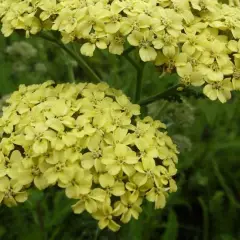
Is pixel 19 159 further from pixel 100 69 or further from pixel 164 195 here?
pixel 100 69

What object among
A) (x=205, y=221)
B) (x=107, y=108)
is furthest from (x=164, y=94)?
(x=205, y=221)

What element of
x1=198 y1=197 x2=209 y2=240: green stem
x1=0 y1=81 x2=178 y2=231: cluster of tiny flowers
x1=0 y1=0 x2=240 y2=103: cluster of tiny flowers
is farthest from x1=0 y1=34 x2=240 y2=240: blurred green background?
x1=0 y1=81 x2=178 y2=231: cluster of tiny flowers

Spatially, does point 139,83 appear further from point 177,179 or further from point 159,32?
point 177,179

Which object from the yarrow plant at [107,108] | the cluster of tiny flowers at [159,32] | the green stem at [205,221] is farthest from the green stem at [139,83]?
the green stem at [205,221]

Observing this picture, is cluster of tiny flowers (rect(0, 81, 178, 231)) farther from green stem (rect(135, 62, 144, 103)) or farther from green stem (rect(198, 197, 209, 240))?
green stem (rect(198, 197, 209, 240))

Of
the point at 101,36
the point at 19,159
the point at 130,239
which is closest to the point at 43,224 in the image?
the point at 130,239
